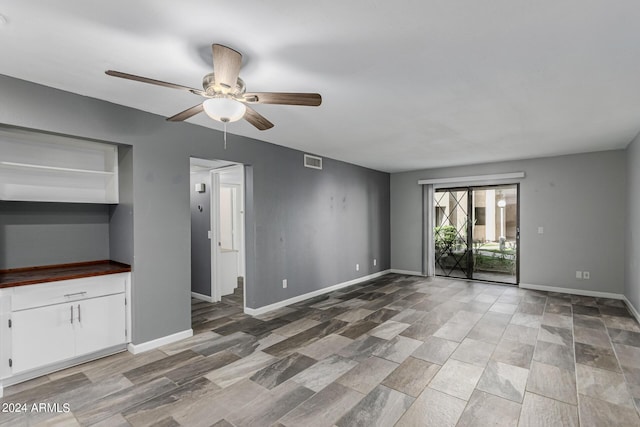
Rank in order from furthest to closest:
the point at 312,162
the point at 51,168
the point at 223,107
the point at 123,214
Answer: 1. the point at 312,162
2. the point at 123,214
3. the point at 51,168
4. the point at 223,107

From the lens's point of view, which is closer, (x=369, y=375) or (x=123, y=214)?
(x=369, y=375)

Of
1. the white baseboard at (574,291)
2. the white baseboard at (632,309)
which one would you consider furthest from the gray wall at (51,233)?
the white baseboard at (574,291)

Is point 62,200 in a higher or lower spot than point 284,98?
lower

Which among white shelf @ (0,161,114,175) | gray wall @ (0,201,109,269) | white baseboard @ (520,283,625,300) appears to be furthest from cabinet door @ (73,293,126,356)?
white baseboard @ (520,283,625,300)

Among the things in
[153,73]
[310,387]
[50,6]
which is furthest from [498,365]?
[50,6]

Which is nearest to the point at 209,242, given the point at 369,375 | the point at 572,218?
the point at 369,375

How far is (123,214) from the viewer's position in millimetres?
3242

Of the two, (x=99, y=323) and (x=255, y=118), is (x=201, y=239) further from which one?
(x=255, y=118)

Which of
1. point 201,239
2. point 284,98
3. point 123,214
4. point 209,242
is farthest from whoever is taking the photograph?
point 201,239

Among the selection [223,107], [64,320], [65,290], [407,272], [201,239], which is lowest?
[407,272]

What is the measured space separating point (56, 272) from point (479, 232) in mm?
6923

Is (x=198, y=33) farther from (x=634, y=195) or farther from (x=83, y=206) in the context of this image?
(x=634, y=195)

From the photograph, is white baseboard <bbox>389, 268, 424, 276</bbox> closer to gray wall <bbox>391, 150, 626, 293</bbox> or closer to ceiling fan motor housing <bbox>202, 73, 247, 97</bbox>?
gray wall <bbox>391, 150, 626, 293</bbox>

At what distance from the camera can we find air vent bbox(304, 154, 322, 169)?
5121 millimetres
